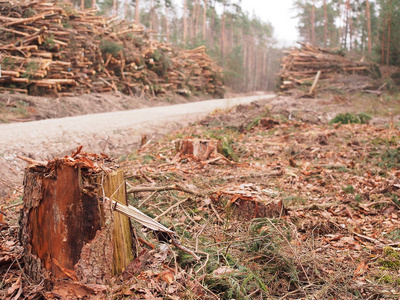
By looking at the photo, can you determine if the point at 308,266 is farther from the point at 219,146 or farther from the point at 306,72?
the point at 306,72

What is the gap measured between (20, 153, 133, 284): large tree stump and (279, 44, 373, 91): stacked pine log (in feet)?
58.6

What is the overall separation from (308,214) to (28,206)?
9.41 ft

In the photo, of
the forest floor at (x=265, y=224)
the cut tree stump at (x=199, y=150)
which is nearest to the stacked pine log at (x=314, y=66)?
the forest floor at (x=265, y=224)

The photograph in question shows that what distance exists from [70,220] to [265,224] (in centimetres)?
175

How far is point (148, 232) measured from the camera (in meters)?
3.04

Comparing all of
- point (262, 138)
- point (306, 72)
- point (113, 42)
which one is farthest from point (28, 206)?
point (306, 72)

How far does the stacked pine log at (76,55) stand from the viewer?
10.7 meters

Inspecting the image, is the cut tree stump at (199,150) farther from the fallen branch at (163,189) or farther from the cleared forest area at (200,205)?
the fallen branch at (163,189)

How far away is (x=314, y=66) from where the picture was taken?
779 inches

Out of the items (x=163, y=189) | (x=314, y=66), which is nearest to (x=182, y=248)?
(x=163, y=189)

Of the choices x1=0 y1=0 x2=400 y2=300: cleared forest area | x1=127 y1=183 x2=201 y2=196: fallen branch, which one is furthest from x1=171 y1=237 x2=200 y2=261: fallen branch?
x1=127 y1=183 x2=201 y2=196: fallen branch

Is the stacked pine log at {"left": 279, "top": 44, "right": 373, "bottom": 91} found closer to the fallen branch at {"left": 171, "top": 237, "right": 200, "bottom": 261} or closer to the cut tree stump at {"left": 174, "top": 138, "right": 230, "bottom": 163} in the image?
the cut tree stump at {"left": 174, "top": 138, "right": 230, "bottom": 163}

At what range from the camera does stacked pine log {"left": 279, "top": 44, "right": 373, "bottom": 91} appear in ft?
61.6

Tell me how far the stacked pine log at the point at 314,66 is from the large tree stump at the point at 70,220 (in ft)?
58.6
